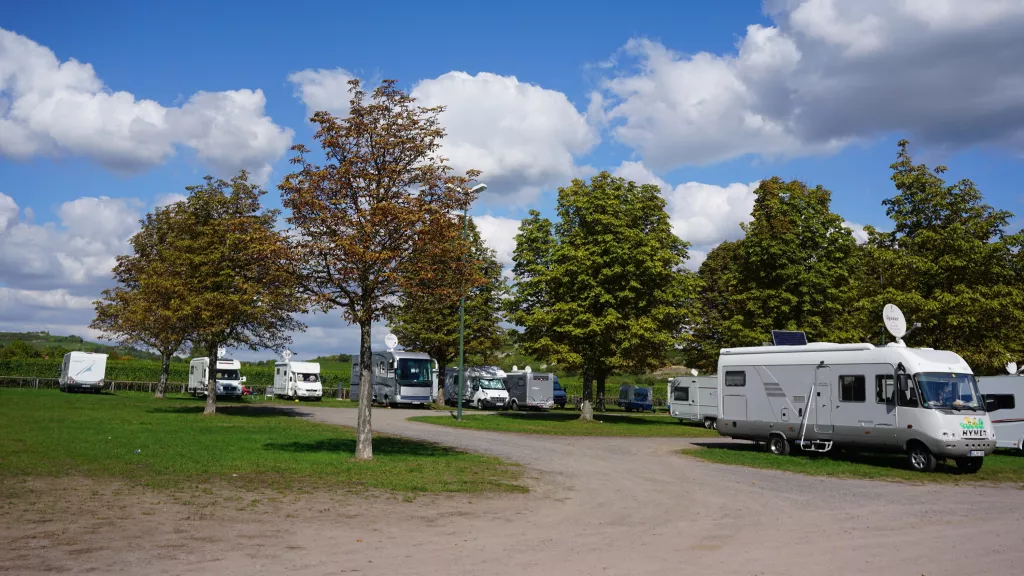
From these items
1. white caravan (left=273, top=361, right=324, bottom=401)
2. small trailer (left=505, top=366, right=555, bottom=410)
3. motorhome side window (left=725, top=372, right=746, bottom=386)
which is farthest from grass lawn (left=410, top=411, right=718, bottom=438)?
white caravan (left=273, top=361, right=324, bottom=401)

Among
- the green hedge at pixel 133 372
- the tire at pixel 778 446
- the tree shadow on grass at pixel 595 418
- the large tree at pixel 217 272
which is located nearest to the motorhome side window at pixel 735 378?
the tire at pixel 778 446

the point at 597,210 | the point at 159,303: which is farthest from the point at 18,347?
the point at 597,210

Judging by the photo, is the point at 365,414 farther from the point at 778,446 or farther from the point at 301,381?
the point at 301,381

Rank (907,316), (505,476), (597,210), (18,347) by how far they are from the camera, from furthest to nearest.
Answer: (18,347), (597,210), (907,316), (505,476)

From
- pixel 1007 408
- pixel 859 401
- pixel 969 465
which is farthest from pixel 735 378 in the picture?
pixel 1007 408

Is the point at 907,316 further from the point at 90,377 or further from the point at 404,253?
the point at 90,377

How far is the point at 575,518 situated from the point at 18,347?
89.1 m

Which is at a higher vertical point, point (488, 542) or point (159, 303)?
point (159, 303)

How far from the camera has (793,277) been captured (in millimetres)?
32875

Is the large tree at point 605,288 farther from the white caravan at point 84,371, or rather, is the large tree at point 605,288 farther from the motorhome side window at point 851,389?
the white caravan at point 84,371

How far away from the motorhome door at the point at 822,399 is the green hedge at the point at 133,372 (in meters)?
54.0

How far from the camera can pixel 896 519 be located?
11.4 metres

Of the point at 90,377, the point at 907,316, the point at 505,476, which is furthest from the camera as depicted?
the point at 90,377

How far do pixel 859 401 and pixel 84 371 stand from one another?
5106cm
